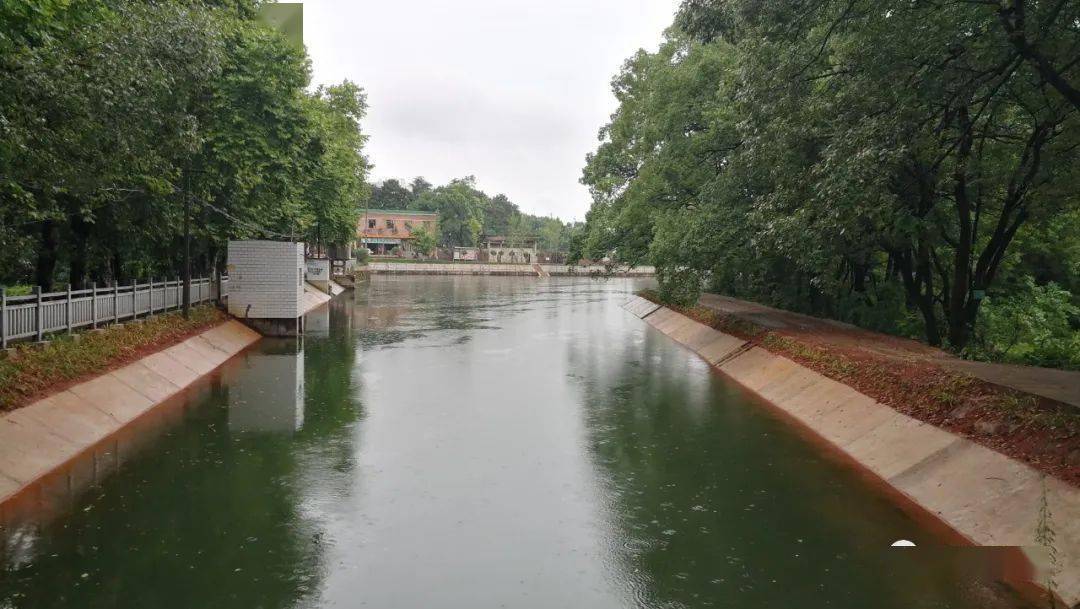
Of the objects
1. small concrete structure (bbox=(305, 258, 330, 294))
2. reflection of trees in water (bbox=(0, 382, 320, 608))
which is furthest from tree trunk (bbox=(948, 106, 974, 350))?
small concrete structure (bbox=(305, 258, 330, 294))

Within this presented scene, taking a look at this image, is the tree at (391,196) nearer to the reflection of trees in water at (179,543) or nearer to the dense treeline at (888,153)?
the dense treeline at (888,153)

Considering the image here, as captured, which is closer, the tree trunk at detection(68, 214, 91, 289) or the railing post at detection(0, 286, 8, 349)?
the railing post at detection(0, 286, 8, 349)

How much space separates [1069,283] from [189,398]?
2847cm

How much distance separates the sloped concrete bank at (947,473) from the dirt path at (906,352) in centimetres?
136

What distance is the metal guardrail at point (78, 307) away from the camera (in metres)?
12.9

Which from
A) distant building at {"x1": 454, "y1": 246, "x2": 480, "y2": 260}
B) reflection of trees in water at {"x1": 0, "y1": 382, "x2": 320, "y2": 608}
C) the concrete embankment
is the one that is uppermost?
distant building at {"x1": 454, "y1": 246, "x2": 480, "y2": 260}

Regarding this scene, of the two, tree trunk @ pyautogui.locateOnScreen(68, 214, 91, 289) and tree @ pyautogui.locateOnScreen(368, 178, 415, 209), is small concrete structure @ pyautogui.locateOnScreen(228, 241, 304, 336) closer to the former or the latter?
tree trunk @ pyautogui.locateOnScreen(68, 214, 91, 289)

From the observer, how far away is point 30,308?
527 inches

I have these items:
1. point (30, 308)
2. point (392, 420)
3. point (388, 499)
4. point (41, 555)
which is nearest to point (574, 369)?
point (392, 420)

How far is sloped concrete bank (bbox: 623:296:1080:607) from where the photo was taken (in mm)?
6953

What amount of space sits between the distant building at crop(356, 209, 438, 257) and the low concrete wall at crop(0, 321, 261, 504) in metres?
83.5

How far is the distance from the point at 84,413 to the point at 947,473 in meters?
13.2

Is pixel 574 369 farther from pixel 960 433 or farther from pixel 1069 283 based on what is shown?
pixel 1069 283

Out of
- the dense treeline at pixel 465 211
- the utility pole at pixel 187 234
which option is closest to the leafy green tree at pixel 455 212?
the dense treeline at pixel 465 211
